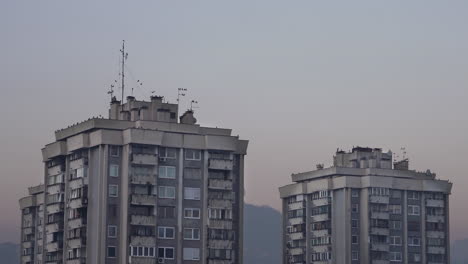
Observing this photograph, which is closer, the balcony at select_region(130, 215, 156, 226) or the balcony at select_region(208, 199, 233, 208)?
the balcony at select_region(130, 215, 156, 226)

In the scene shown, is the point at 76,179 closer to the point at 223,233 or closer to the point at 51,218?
the point at 51,218

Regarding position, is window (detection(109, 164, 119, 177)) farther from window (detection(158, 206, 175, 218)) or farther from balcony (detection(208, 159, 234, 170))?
balcony (detection(208, 159, 234, 170))

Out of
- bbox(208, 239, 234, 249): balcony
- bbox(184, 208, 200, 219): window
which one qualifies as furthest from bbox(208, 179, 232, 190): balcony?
bbox(208, 239, 234, 249): balcony

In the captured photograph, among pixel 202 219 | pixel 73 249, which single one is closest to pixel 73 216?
pixel 73 249

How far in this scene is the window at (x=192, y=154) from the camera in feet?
604

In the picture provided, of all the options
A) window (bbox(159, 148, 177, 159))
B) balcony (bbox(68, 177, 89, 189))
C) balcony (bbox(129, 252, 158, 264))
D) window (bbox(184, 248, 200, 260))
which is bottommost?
balcony (bbox(129, 252, 158, 264))

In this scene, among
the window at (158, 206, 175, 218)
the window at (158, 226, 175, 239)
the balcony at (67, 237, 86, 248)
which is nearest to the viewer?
→ the balcony at (67, 237, 86, 248)

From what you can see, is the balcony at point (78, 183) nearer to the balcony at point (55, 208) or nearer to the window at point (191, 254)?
the balcony at point (55, 208)

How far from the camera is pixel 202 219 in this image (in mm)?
183250

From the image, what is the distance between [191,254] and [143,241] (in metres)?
7.94

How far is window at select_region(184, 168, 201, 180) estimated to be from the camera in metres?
184

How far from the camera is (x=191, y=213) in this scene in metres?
182

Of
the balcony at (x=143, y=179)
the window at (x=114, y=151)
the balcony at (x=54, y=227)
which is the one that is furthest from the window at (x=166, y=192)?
the balcony at (x=54, y=227)

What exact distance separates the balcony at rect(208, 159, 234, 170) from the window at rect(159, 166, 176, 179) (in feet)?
19.9
